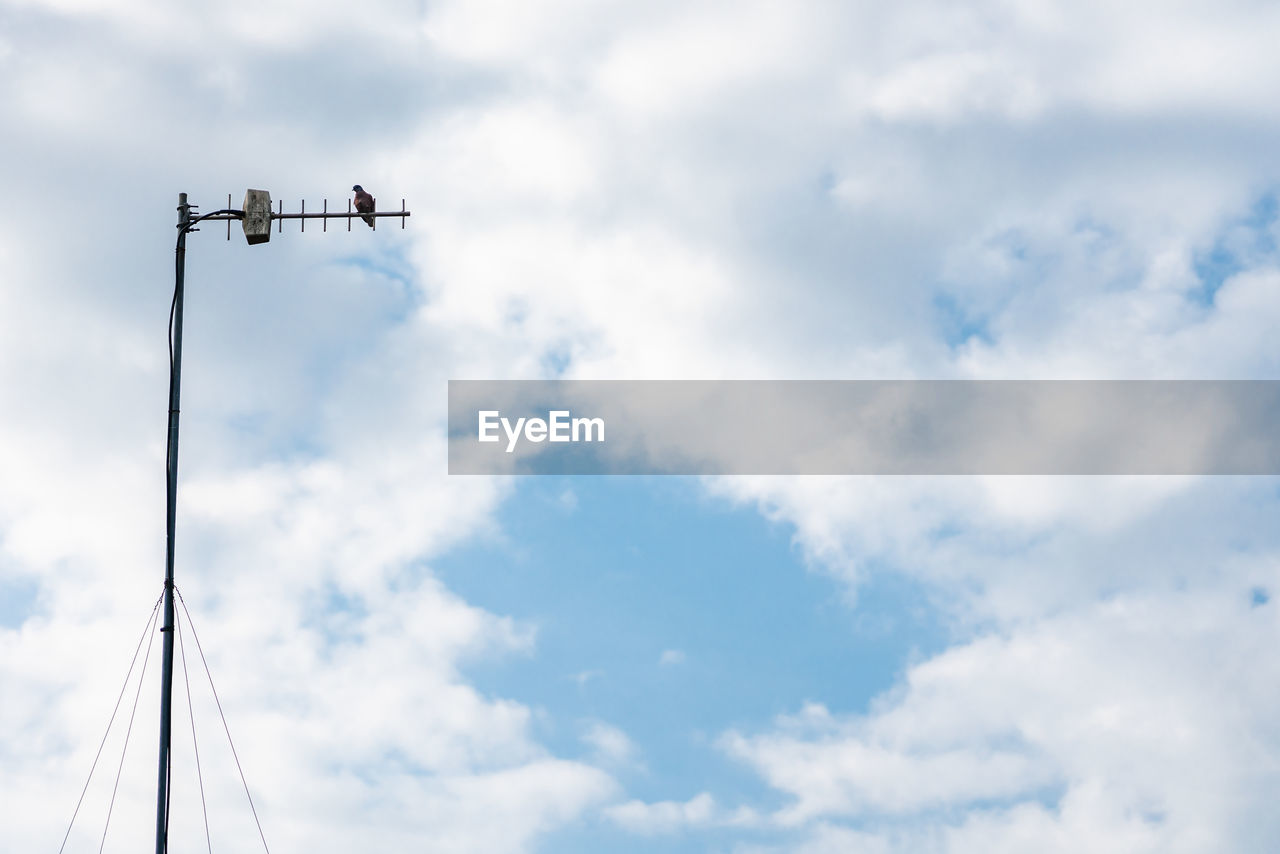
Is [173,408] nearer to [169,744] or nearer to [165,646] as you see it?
[165,646]

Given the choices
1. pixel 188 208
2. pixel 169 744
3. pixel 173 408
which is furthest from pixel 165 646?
pixel 188 208

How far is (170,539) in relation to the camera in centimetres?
3088

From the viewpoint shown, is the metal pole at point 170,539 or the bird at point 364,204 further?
the bird at point 364,204

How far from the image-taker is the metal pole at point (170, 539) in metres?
29.0

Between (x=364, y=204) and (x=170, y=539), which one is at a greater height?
(x=364, y=204)

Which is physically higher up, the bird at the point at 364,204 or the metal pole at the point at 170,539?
the bird at the point at 364,204

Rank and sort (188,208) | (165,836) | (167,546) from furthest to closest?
1. (188,208)
2. (167,546)
3. (165,836)

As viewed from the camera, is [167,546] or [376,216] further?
[376,216]

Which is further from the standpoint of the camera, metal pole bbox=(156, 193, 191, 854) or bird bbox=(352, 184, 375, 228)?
bird bbox=(352, 184, 375, 228)

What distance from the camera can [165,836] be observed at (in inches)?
1136

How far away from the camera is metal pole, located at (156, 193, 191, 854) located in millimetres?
28953

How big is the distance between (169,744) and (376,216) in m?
12.8

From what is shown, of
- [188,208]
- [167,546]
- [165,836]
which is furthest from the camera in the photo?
[188,208]

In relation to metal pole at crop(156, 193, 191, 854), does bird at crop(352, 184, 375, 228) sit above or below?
above
